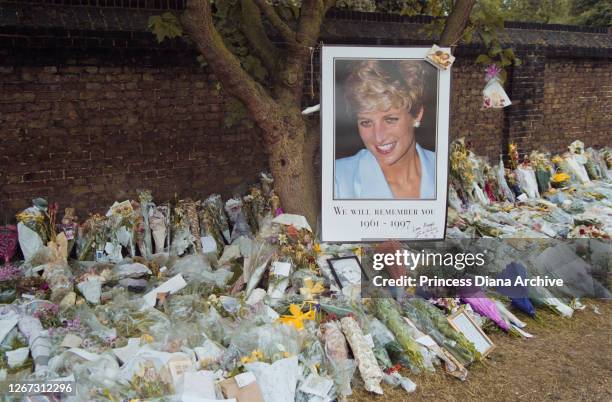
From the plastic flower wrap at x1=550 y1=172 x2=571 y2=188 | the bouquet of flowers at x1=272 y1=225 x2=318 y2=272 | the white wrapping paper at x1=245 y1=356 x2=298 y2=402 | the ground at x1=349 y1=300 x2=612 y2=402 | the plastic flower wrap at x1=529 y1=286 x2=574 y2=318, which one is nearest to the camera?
the white wrapping paper at x1=245 y1=356 x2=298 y2=402

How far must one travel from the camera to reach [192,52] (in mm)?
5711

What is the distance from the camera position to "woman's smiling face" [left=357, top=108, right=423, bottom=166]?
180 inches

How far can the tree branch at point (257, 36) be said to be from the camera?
4797 mm

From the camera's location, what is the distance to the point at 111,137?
5.37 metres

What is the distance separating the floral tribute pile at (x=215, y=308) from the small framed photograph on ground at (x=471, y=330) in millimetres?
81

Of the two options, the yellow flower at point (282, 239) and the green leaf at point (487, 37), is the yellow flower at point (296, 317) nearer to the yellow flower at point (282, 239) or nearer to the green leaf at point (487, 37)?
the yellow flower at point (282, 239)

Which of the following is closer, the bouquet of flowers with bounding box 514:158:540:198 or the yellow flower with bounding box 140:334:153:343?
the yellow flower with bounding box 140:334:153:343

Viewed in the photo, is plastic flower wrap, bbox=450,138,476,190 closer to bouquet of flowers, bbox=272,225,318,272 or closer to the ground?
the ground

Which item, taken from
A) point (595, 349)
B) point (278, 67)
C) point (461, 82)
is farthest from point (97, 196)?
point (461, 82)

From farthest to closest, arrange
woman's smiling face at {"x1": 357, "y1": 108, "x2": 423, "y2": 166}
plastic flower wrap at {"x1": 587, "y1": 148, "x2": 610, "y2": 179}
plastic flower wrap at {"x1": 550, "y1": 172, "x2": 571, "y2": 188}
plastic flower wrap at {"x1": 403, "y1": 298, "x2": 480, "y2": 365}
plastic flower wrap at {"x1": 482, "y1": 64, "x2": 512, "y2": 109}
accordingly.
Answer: plastic flower wrap at {"x1": 587, "y1": 148, "x2": 610, "y2": 179}, plastic flower wrap at {"x1": 550, "y1": 172, "x2": 571, "y2": 188}, plastic flower wrap at {"x1": 482, "y1": 64, "x2": 512, "y2": 109}, woman's smiling face at {"x1": 357, "y1": 108, "x2": 423, "y2": 166}, plastic flower wrap at {"x1": 403, "y1": 298, "x2": 480, "y2": 365}

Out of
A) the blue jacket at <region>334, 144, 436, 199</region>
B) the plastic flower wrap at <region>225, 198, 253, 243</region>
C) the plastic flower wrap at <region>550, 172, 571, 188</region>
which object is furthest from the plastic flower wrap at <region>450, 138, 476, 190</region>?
the plastic flower wrap at <region>225, 198, 253, 243</region>

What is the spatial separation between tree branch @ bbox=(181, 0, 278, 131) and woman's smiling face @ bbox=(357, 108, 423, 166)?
2.35 ft

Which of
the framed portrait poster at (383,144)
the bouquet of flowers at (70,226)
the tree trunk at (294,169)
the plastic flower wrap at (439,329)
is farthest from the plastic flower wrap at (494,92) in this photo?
the bouquet of flowers at (70,226)

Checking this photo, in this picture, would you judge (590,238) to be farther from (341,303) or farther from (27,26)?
(27,26)
